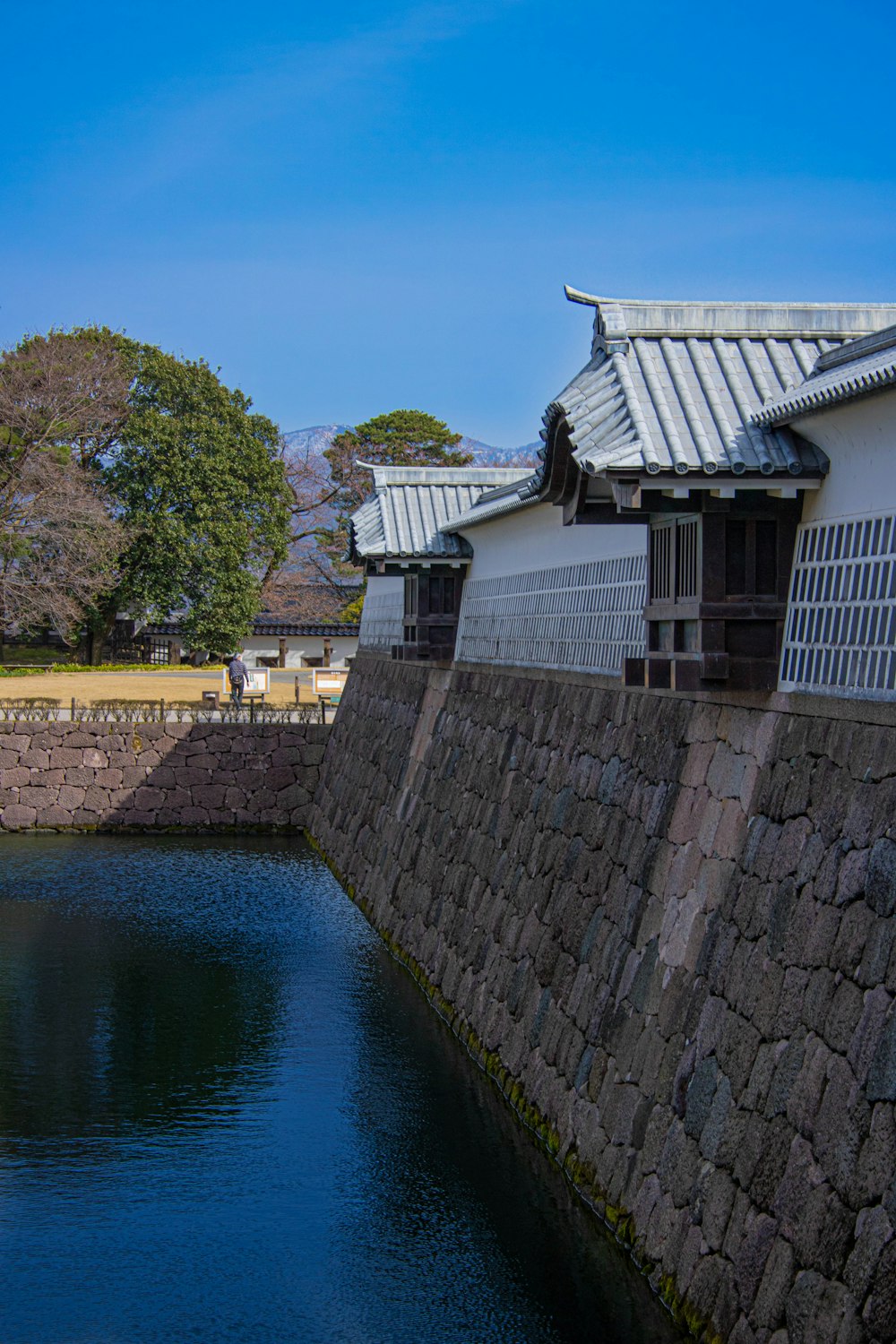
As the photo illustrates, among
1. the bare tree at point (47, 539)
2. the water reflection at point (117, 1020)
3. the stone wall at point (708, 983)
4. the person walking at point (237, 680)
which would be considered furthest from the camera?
the bare tree at point (47, 539)

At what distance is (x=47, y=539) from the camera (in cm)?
3884

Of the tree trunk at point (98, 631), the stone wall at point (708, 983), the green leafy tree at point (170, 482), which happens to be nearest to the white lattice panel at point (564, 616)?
the stone wall at point (708, 983)

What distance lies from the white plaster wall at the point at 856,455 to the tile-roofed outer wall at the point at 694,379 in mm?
192

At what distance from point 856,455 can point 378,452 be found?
5379 centimetres

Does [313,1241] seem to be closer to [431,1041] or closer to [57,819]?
[431,1041]

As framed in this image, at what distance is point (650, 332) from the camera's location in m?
9.36

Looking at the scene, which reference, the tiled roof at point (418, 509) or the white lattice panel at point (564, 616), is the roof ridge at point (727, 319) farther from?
the tiled roof at point (418, 509)

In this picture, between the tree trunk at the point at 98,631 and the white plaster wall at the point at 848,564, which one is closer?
the white plaster wall at the point at 848,564

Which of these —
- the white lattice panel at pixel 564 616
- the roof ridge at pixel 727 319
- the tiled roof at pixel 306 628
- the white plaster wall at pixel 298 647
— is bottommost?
the white plaster wall at pixel 298 647

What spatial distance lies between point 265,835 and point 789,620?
19601mm

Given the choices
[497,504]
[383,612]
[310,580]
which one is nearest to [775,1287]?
[497,504]

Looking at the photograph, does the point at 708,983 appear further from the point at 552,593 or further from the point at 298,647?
the point at 298,647

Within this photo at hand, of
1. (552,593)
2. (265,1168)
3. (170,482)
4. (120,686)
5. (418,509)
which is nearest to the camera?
(265,1168)

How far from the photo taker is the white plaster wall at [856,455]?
6.94 m
